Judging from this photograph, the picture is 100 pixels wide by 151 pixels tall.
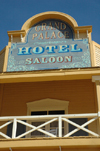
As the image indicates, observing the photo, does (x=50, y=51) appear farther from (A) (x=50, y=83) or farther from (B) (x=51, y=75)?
(B) (x=51, y=75)

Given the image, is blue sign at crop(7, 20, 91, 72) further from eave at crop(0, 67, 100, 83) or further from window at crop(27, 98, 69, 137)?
window at crop(27, 98, 69, 137)

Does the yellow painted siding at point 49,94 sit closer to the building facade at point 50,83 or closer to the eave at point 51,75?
the building facade at point 50,83

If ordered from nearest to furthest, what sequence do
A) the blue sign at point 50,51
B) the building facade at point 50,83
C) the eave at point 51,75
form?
1. the eave at point 51,75
2. the building facade at point 50,83
3. the blue sign at point 50,51

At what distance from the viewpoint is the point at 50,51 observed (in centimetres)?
1173

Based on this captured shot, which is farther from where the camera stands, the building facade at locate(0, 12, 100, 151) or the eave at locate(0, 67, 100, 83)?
the building facade at locate(0, 12, 100, 151)

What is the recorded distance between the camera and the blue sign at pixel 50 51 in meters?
11.4

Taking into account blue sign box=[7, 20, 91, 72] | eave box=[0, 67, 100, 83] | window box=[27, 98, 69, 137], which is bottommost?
window box=[27, 98, 69, 137]

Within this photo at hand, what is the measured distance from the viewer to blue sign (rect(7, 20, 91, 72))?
11.4 meters

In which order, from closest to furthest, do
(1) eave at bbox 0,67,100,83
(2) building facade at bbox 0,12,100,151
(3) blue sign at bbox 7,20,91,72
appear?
(1) eave at bbox 0,67,100,83 < (2) building facade at bbox 0,12,100,151 < (3) blue sign at bbox 7,20,91,72

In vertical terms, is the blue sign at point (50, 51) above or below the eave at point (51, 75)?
above

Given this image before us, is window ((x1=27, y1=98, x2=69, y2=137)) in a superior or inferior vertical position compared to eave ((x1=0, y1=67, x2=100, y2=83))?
inferior

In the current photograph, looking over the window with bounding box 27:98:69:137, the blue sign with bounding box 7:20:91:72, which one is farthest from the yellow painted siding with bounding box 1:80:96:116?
the blue sign with bounding box 7:20:91:72

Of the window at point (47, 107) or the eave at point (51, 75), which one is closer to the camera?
the eave at point (51, 75)

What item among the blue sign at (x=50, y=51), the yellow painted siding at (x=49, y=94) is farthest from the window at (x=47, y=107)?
the blue sign at (x=50, y=51)
